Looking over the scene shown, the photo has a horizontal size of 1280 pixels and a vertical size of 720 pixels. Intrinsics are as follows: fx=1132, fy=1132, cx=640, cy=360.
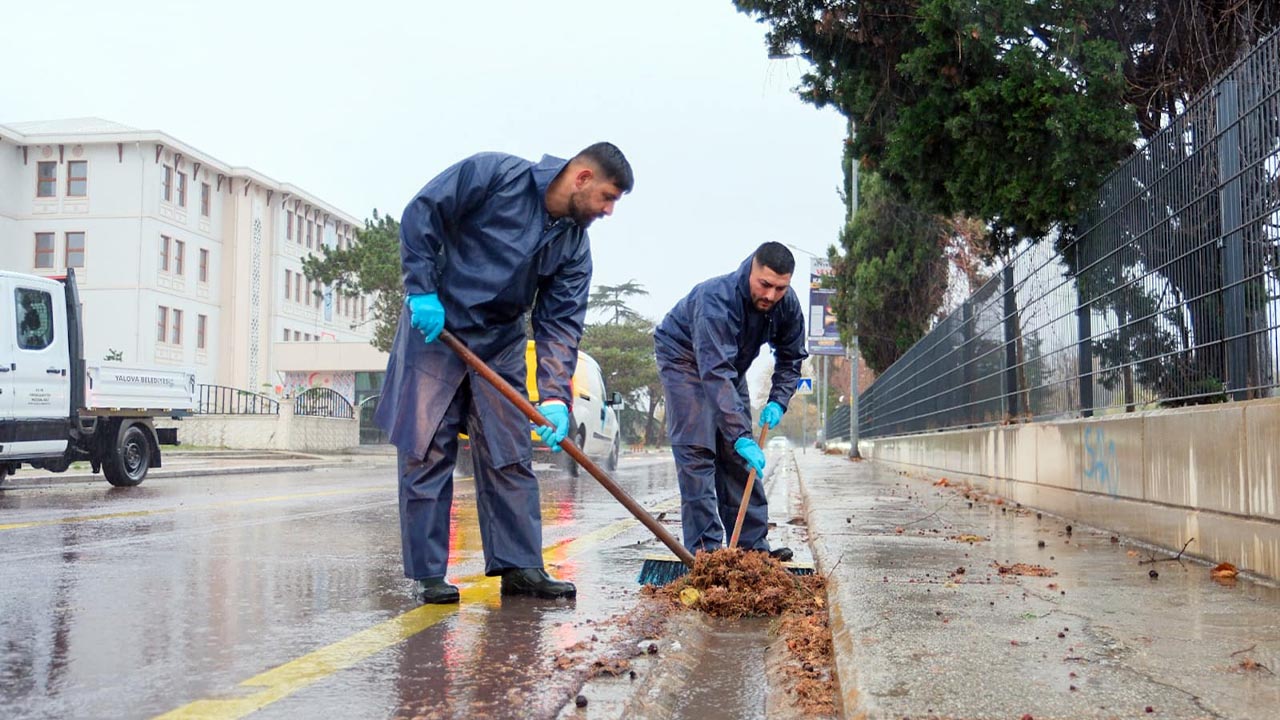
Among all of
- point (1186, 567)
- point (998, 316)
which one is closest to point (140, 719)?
point (1186, 567)

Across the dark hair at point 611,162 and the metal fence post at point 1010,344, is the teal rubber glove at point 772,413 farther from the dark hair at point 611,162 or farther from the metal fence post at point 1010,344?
the metal fence post at point 1010,344

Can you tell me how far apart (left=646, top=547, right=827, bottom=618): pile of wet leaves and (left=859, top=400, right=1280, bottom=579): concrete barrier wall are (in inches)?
69.8

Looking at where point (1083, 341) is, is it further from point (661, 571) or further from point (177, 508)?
point (177, 508)

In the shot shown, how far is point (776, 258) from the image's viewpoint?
5508 millimetres

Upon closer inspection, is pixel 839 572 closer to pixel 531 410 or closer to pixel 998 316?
pixel 531 410

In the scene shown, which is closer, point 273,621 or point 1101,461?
point 273,621

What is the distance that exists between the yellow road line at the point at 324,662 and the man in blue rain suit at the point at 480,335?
0.26 metres

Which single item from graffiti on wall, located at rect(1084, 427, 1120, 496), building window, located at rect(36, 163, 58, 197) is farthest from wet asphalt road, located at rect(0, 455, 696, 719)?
building window, located at rect(36, 163, 58, 197)

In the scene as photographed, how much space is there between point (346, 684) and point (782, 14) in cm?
784

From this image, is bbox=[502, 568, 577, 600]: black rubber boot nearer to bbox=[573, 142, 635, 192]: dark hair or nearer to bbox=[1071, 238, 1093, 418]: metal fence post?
bbox=[573, 142, 635, 192]: dark hair

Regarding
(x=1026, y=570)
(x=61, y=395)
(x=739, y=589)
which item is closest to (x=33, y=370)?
(x=61, y=395)

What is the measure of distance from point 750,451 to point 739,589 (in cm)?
113

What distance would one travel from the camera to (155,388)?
13.7 metres

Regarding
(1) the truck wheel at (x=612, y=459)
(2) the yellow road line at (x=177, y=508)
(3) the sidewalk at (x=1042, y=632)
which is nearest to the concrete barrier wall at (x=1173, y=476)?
(3) the sidewalk at (x=1042, y=632)
